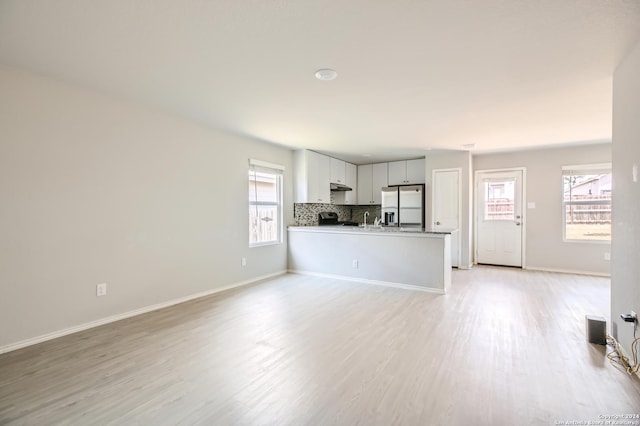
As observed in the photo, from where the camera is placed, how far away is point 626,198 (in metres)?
2.31

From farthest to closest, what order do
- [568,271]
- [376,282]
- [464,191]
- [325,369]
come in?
[464,191], [568,271], [376,282], [325,369]

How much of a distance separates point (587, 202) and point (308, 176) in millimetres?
5075

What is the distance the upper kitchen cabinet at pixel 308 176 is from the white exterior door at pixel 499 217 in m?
3.37

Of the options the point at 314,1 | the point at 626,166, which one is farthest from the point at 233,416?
the point at 626,166

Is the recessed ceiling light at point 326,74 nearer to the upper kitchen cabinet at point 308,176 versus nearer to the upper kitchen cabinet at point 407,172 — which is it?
the upper kitchen cabinet at point 308,176

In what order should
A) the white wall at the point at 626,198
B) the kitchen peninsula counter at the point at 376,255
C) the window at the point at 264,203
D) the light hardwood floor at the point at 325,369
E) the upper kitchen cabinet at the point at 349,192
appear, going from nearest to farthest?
the light hardwood floor at the point at 325,369
the white wall at the point at 626,198
the kitchen peninsula counter at the point at 376,255
the window at the point at 264,203
the upper kitchen cabinet at the point at 349,192

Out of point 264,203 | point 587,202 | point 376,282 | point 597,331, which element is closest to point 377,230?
point 376,282

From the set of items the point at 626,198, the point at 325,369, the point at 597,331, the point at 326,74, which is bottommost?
the point at 325,369

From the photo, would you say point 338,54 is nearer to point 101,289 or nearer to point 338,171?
point 101,289

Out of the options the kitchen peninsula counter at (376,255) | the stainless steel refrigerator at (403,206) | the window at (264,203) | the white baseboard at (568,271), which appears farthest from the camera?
the stainless steel refrigerator at (403,206)

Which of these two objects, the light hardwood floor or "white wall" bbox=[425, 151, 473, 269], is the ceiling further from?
the light hardwood floor

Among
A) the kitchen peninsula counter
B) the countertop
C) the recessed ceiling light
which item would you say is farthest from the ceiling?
the kitchen peninsula counter

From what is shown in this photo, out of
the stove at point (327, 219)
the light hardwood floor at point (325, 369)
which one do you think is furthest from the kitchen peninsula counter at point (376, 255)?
the stove at point (327, 219)

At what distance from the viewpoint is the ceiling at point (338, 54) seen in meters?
1.82
